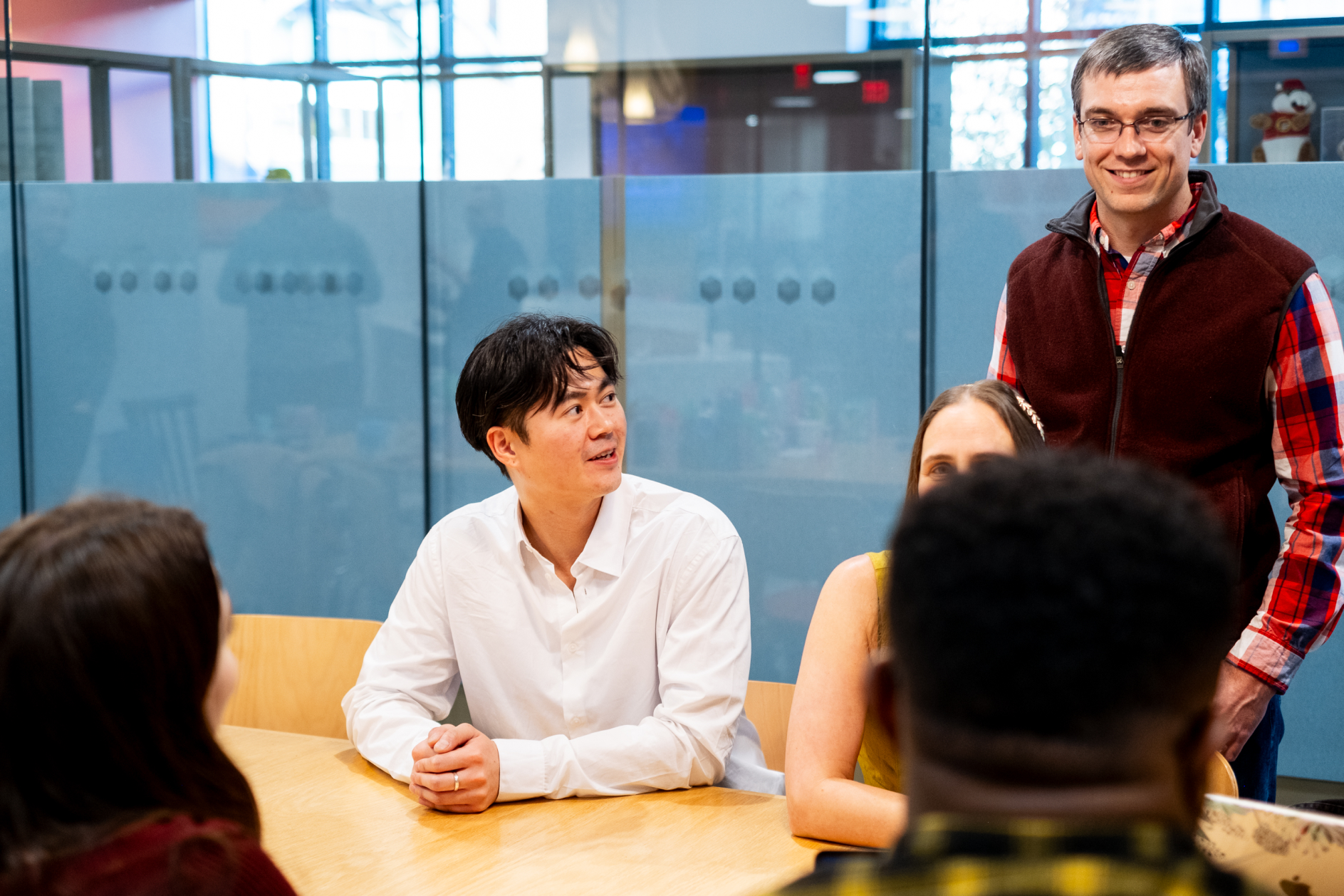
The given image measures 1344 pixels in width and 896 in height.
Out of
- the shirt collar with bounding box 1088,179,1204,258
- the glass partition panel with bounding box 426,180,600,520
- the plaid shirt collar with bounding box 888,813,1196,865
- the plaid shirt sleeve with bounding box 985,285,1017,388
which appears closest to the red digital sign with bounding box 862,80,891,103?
the glass partition panel with bounding box 426,180,600,520

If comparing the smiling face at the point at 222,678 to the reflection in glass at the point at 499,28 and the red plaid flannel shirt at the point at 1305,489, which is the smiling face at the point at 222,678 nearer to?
the red plaid flannel shirt at the point at 1305,489

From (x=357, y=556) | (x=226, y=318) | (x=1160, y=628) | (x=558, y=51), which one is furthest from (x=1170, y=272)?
(x=226, y=318)

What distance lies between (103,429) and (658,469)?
68.9 inches

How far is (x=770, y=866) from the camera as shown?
51.9 inches

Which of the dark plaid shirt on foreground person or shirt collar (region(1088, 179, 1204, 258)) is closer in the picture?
the dark plaid shirt on foreground person

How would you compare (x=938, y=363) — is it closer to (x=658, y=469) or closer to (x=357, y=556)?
(x=658, y=469)

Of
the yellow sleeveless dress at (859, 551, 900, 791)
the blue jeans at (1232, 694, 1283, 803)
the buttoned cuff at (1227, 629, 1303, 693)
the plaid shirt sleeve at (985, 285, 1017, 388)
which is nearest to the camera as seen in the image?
the yellow sleeveless dress at (859, 551, 900, 791)

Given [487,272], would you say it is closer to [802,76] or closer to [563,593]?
[802,76]

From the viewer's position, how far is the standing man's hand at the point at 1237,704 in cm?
165

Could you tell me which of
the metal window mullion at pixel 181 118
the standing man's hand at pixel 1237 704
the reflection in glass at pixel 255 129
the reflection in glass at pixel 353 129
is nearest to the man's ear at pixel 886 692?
the standing man's hand at pixel 1237 704

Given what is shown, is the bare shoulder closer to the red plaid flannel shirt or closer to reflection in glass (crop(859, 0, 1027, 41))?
the red plaid flannel shirt

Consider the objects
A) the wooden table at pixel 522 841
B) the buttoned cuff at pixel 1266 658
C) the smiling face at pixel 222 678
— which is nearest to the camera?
the smiling face at pixel 222 678

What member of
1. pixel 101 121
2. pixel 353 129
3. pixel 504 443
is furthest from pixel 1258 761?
pixel 101 121

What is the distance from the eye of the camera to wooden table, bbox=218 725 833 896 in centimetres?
129
